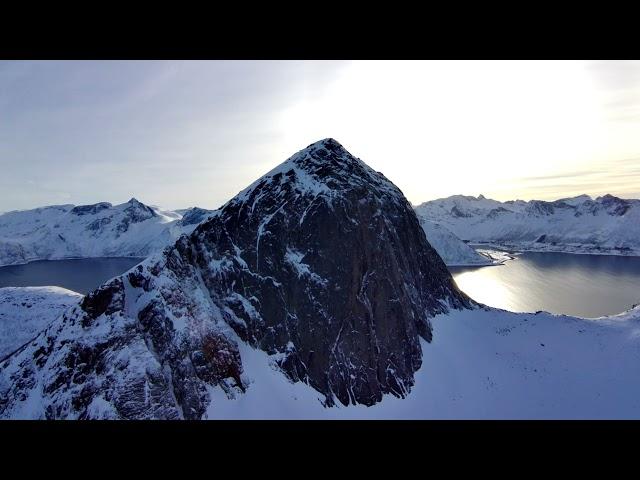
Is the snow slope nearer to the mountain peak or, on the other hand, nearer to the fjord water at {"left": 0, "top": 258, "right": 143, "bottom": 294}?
the mountain peak

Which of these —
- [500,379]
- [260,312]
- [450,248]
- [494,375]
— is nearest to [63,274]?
[260,312]

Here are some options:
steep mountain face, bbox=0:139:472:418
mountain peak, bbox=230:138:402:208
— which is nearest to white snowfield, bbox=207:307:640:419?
steep mountain face, bbox=0:139:472:418

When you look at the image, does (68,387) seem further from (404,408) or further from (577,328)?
(577,328)

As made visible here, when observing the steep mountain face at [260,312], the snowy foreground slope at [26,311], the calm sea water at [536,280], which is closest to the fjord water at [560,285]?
the calm sea water at [536,280]

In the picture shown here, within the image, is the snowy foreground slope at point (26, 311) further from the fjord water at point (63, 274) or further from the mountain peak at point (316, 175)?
the fjord water at point (63, 274)

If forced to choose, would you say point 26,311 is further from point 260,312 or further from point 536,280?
point 536,280
